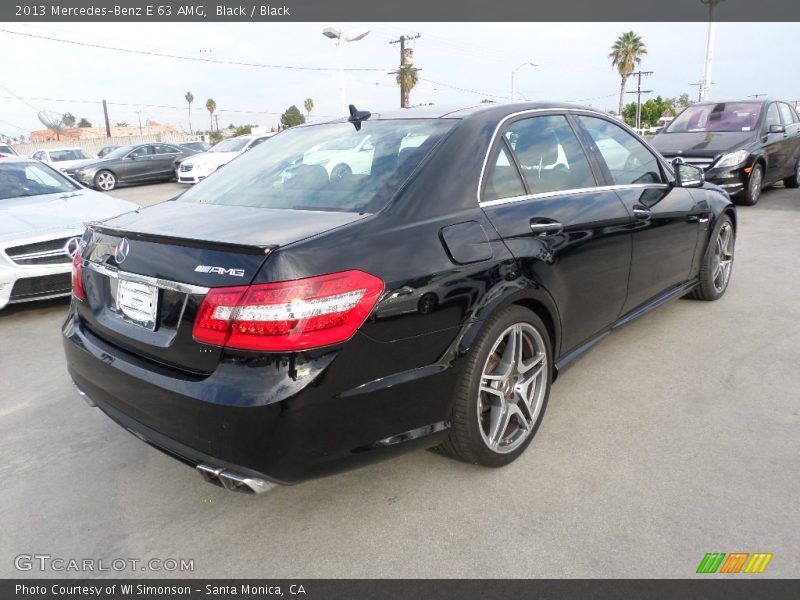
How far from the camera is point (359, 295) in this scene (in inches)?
79.6

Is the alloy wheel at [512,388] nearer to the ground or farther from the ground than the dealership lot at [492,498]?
farther from the ground

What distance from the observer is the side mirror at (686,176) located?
426 centimetres

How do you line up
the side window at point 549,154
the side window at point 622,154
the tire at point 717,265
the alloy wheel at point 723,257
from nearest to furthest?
the side window at point 549,154, the side window at point 622,154, the tire at point 717,265, the alloy wheel at point 723,257

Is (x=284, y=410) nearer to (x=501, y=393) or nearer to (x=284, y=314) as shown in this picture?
(x=284, y=314)

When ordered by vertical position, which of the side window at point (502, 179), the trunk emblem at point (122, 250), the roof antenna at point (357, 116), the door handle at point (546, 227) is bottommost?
the door handle at point (546, 227)

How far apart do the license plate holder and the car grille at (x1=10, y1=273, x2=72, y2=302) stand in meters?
3.32

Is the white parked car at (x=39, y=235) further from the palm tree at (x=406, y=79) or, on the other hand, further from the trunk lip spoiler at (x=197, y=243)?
the palm tree at (x=406, y=79)

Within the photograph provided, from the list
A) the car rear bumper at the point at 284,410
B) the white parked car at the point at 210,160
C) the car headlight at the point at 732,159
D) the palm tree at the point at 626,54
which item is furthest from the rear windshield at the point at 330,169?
the palm tree at the point at 626,54

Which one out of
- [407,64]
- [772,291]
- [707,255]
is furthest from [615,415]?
[407,64]
